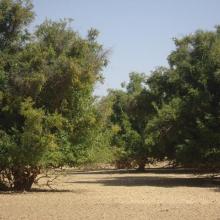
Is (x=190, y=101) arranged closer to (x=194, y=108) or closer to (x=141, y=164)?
(x=194, y=108)

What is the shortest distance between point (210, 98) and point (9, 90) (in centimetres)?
1125

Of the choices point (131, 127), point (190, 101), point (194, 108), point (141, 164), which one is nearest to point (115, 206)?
point (194, 108)

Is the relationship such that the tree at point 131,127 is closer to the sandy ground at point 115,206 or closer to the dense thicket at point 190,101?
the dense thicket at point 190,101

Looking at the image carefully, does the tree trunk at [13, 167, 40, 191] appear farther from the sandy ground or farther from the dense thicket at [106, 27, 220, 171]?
the dense thicket at [106, 27, 220, 171]

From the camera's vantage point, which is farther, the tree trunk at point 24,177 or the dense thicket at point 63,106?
the tree trunk at point 24,177

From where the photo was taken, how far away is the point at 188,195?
21.6 meters

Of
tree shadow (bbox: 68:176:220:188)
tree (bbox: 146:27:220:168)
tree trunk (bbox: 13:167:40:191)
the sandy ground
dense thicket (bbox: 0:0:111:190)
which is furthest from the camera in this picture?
tree shadow (bbox: 68:176:220:188)

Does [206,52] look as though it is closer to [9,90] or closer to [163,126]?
[163,126]

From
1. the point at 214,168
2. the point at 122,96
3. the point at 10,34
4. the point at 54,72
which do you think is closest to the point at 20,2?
the point at 10,34

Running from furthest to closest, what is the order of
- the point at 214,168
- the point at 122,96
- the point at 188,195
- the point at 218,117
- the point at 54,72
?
the point at 122,96 < the point at 214,168 < the point at 218,117 < the point at 54,72 < the point at 188,195

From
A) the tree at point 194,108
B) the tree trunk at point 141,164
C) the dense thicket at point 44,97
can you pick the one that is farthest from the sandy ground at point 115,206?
the tree trunk at point 141,164

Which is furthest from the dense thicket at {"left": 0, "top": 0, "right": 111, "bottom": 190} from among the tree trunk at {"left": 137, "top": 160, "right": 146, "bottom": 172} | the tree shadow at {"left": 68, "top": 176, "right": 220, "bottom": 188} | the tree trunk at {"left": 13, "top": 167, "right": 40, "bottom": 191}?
the tree trunk at {"left": 137, "top": 160, "right": 146, "bottom": 172}

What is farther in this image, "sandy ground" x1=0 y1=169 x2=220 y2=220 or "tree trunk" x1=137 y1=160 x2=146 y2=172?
"tree trunk" x1=137 y1=160 x2=146 y2=172

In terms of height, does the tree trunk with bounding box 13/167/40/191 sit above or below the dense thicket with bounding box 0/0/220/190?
below
